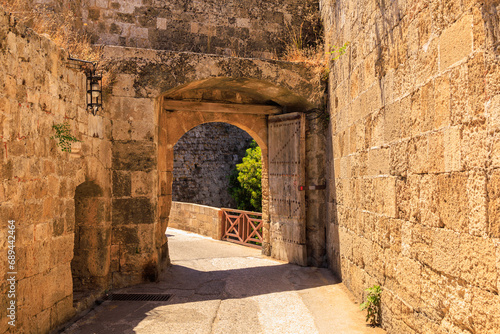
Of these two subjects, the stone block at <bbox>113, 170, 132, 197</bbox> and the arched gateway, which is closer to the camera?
the stone block at <bbox>113, 170, 132, 197</bbox>

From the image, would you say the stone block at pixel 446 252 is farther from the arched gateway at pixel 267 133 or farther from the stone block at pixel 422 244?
the arched gateway at pixel 267 133

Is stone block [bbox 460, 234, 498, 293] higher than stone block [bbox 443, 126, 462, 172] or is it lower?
lower

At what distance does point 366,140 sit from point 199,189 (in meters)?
12.4

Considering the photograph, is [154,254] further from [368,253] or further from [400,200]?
[400,200]

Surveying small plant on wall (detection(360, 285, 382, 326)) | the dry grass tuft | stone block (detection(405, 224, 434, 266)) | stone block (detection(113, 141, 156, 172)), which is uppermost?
the dry grass tuft

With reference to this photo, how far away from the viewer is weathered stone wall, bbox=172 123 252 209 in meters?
16.3

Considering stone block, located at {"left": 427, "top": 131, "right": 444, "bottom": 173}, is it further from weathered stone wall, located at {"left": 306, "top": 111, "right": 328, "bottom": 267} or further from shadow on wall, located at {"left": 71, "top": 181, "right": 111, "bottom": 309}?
shadow on wall, located at {"left": 71, "top": 181, "right": 111, "bottom": 309}

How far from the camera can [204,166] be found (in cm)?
1650

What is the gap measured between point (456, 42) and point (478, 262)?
1317mm

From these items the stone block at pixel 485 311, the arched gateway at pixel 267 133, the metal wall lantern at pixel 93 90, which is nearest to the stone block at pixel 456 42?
the stone block at pixel 485 311

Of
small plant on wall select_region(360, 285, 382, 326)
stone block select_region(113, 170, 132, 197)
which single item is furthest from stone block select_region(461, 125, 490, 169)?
stone block select_region(113, 170, 132, 197)

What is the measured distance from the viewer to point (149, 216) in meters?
5.94

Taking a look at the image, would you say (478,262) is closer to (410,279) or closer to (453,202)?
(453,202)

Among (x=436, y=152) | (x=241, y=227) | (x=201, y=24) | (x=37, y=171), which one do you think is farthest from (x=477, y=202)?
(x=241, y=227)
